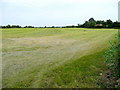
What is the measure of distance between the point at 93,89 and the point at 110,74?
2.58 ft

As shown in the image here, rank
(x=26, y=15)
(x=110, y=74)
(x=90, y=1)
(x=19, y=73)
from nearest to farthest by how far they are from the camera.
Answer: (x=110, y=74), (x=19, y=73), (x=90, y=1), (x=26, y=15)

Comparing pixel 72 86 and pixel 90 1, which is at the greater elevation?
pixel 90 1

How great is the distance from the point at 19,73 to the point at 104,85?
1.99 m

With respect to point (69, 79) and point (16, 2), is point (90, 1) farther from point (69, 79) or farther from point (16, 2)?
point (69, 79)

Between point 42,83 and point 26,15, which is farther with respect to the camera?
point 26,15

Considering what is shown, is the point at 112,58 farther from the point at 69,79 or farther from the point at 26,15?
the point at 26,15

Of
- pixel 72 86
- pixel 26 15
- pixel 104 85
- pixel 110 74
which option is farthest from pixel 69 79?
pixel 26 15

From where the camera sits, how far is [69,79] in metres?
2.85

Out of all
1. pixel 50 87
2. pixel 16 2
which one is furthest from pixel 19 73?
pixel 16 2

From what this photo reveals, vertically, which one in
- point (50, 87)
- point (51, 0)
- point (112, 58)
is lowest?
point (50, 87)

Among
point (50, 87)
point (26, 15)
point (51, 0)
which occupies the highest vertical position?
point (51, 0)

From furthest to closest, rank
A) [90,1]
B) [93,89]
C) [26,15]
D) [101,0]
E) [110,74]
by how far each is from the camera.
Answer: [26,15] < [90,1] < [101,0] < [110,74] < [93,89]

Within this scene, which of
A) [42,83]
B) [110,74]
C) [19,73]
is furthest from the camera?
[19,73]

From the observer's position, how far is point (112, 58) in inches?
111
